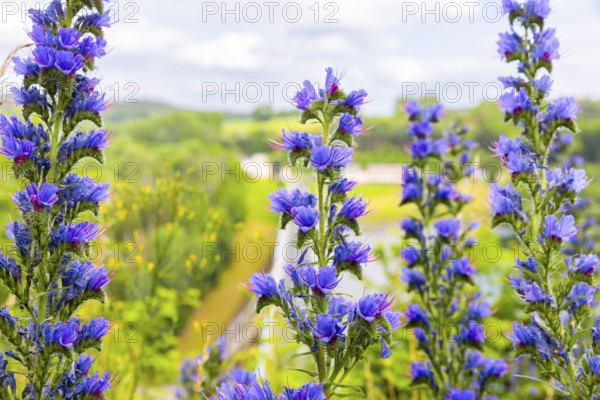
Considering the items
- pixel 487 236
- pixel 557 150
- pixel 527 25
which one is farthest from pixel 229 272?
pixel 527 25

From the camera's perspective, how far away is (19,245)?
2.27 meters

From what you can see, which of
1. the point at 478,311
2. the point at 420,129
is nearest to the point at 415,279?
the point at 478,311

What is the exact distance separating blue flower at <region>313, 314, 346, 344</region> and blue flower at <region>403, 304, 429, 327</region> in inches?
68.0

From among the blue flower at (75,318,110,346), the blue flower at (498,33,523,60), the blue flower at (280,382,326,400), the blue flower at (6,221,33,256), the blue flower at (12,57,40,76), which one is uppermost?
the blue flower at (498,33,523,60)

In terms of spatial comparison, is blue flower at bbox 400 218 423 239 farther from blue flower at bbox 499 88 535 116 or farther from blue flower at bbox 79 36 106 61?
blue flower at bbox 79 36 106 61

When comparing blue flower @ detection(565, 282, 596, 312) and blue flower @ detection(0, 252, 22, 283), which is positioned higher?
blue flower @ detection(0, 252, 22, 283)

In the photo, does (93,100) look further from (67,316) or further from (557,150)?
(557,150)

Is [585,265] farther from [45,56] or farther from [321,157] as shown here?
[45,56]

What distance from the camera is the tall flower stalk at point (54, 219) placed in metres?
2.21

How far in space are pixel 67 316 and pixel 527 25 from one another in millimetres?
2698

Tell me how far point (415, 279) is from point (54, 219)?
2.42 m

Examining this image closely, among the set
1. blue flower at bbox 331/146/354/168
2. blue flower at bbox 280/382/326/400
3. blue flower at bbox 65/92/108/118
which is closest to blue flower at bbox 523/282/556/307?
blue flower at bbox 331/146/354/168

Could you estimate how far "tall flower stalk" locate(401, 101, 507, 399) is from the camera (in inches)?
146

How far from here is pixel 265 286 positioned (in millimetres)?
2281
